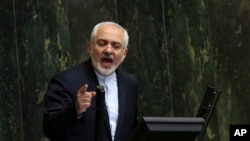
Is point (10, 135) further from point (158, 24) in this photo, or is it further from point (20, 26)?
point (158, 24)

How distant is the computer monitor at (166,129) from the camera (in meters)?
3.11

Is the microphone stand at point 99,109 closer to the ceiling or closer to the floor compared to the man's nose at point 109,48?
closer to the floor

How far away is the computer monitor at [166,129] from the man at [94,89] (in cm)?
111

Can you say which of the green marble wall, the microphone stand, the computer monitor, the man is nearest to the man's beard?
the man

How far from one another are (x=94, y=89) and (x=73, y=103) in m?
0.52

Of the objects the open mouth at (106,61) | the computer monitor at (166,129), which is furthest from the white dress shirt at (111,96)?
the computer monitor at (166,129)

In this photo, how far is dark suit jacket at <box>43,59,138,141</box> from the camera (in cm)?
419

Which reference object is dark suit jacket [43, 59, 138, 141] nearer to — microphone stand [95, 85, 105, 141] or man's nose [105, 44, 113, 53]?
man's nose [105, 44, 113, 53]

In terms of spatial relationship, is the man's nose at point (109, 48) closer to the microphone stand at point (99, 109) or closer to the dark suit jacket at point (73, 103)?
the dark suit jacket at point (73, 103)

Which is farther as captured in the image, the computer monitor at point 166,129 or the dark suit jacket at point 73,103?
the dark suit jacket at point 73,103

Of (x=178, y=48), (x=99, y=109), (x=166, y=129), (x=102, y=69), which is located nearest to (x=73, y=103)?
(x=102, y=69)

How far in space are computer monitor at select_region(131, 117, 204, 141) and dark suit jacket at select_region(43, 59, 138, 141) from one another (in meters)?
0.89

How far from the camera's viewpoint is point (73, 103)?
13.4 ft

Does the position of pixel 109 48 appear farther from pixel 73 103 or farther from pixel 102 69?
pixel 73 103
